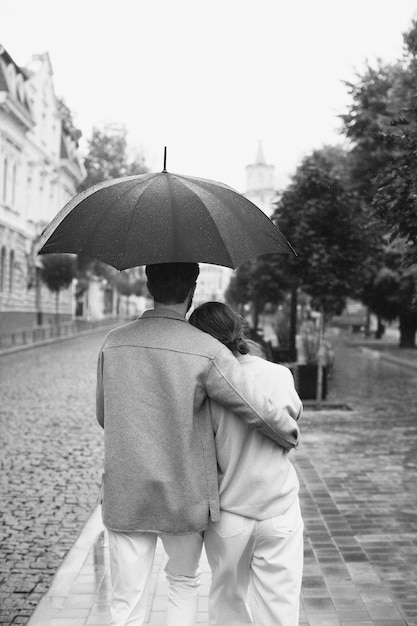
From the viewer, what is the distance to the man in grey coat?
2760 mm

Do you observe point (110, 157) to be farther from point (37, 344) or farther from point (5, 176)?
point (37, 344)

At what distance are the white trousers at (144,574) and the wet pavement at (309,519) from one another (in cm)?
116

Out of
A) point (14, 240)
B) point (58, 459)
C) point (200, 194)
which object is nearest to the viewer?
point (200, 194)

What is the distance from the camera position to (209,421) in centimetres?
286

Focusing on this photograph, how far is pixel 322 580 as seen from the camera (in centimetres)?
461

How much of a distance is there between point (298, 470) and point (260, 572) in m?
4.99

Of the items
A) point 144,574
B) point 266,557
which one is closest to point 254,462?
point 266,557

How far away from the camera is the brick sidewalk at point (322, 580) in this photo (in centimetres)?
402

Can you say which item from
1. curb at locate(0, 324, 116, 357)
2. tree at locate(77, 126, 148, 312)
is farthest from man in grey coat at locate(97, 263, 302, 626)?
tree at locate(77, 126, 148, 312)

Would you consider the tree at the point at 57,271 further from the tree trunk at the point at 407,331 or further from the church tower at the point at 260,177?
the church tower at the point at 260,177

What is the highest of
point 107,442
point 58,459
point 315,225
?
point 315,225

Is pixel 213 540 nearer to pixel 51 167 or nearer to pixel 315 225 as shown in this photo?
pixel 315 225

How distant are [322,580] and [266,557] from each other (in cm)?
194

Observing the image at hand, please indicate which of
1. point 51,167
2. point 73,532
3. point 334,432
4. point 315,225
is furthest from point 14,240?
point 73,532
